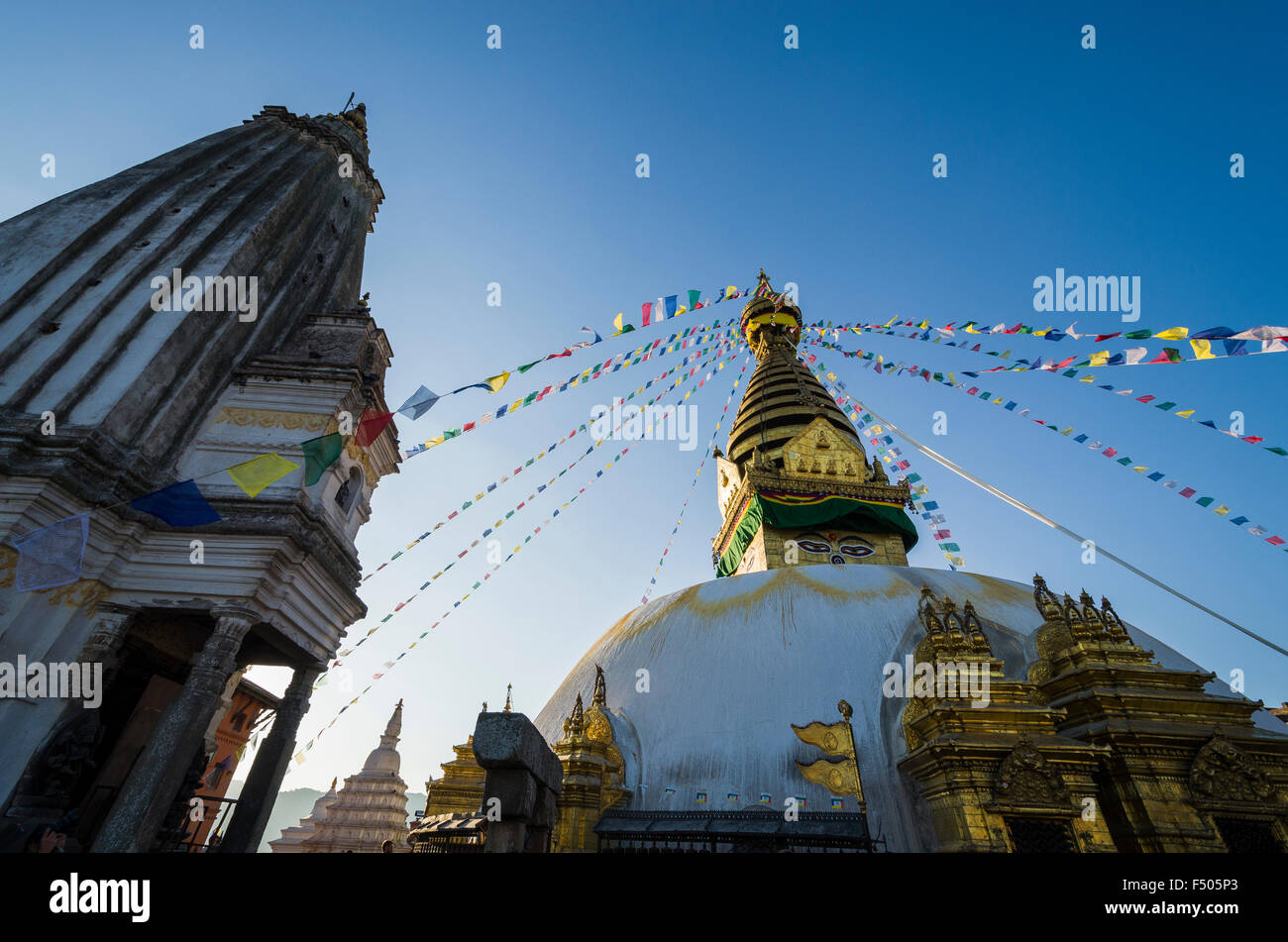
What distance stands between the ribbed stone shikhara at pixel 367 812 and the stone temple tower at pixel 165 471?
13611 millimetres

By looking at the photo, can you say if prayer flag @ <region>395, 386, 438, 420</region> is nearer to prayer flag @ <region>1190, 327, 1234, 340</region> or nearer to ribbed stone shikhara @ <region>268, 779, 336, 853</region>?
prayer flag @ <region>1190, 327, 1234, 340</region>

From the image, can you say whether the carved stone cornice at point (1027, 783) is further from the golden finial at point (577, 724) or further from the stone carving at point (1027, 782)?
the golden finial at point (577, 724)

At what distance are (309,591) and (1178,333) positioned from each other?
13.8m

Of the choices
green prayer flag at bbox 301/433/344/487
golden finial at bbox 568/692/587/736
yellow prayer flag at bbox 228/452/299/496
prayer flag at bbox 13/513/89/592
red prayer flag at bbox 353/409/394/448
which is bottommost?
golden finial at bbox 568/692/587/736

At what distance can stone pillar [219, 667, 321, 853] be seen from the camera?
801cm

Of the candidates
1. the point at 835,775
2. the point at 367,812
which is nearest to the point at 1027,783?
the point at 835,775

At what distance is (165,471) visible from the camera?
842 cm

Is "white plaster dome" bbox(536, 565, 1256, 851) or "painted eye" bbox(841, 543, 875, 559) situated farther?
"painted eye" bbox(841, 543, 875, 559)

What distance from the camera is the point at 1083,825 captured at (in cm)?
770

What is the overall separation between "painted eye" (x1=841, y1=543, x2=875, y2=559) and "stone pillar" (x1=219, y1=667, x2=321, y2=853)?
15.8m

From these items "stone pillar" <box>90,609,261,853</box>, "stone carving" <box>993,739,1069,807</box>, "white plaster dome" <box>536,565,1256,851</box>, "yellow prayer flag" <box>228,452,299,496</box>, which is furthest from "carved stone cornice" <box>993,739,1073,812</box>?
"yellow prayer flag" <box>228,452,299,496</box>

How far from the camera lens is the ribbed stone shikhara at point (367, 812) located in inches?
779
